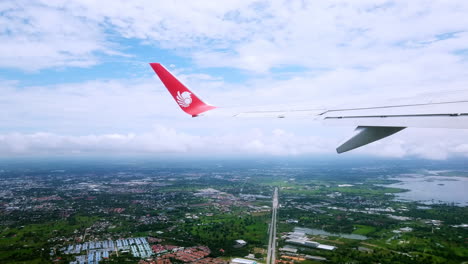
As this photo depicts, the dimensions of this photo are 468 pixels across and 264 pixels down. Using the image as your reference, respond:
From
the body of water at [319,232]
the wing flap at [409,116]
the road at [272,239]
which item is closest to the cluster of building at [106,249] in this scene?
the road at [272,239]

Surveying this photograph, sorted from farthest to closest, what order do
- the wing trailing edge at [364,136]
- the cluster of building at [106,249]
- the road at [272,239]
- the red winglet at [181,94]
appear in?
the cluster of building at [106,249]
the road at [272,239]
the red winglet at [181,94]
the wing trailing edge at [364,136]

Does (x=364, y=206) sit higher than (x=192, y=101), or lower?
lower

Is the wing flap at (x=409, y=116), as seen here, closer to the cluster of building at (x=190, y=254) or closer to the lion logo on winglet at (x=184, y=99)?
the lion logo on winglet at (x=184, y=99)

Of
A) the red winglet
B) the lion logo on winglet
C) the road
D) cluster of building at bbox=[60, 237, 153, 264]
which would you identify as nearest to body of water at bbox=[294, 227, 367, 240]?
the road

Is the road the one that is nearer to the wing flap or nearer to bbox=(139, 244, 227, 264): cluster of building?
bbox=(139, 244, 227, 264): cluster of building

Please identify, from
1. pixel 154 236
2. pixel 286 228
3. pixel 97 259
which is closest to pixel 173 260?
pixel 97 259

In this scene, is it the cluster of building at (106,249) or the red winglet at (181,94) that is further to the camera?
the cluster of building at (106,249)

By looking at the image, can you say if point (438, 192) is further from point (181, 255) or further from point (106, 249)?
point (106, 249)

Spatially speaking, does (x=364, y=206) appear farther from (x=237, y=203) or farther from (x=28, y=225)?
(x=28, y=225)
